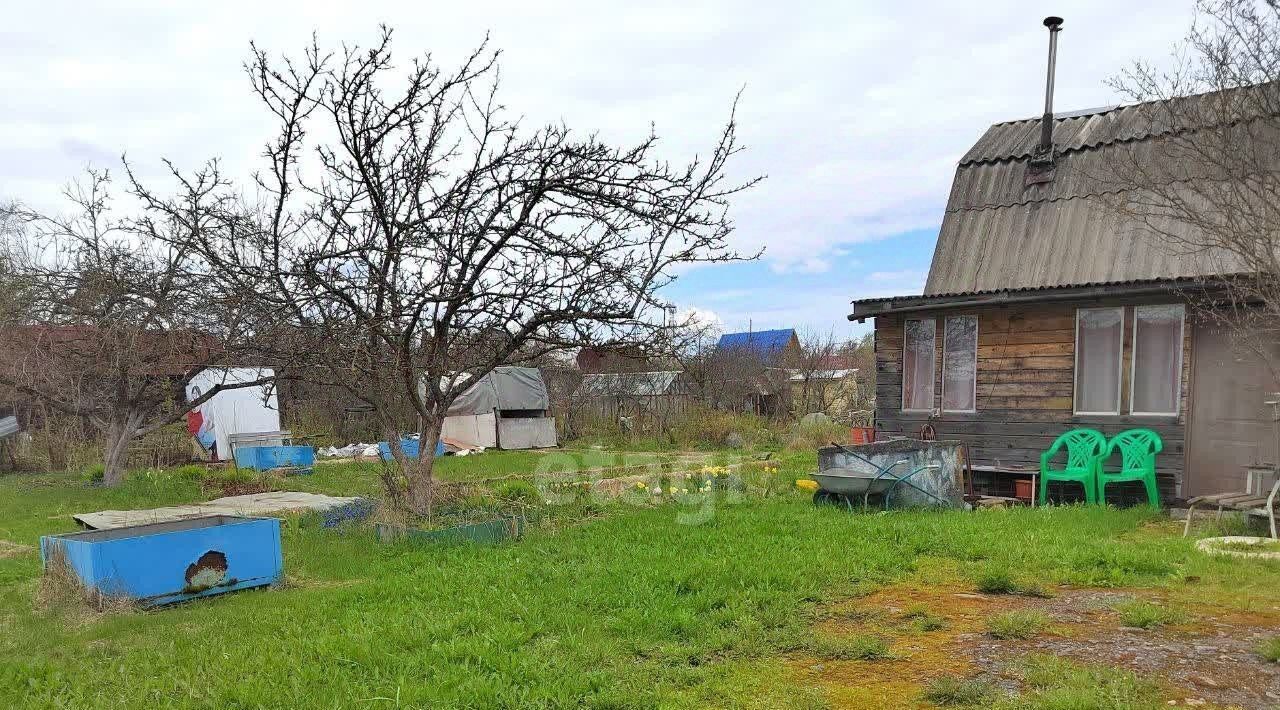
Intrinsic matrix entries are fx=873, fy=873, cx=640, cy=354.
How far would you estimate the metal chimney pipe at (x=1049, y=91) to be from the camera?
12.7 meters

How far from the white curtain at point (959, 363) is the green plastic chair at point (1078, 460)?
4.05 feet

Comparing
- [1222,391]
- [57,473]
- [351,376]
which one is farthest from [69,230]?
[1222,391]

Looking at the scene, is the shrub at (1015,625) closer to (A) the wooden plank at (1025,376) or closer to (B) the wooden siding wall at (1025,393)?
(B) the wooden siding wall at (1025,393)

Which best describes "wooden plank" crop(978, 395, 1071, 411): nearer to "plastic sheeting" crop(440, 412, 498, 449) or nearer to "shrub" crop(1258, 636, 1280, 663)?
"shrub" crop(1258, 636, 1280, 663)

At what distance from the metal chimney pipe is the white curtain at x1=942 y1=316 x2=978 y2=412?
3221 millimetres

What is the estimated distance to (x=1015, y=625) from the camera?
5023 millimetres

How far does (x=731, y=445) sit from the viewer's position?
22.5m

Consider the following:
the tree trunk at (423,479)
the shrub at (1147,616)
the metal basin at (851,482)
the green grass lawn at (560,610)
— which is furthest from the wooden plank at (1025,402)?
the tree trunk at (423,479)

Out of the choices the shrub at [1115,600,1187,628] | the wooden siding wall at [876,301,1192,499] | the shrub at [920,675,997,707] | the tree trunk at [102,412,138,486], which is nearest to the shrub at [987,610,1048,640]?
the shrub at [1115,600,1187,628]

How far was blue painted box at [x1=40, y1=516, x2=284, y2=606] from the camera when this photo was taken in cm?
621

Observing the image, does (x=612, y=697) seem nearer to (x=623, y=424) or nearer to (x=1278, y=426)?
(x=1278, y=426)

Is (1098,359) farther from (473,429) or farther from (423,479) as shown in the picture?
(473,429)

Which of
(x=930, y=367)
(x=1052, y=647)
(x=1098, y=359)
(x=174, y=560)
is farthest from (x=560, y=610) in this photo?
(x=1098, y=359)

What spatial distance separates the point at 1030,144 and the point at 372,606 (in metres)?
11.8
